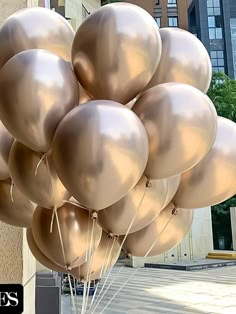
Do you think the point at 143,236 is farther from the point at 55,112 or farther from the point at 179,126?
the point at 55,112

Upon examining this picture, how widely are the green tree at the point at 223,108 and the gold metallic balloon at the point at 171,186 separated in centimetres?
2771

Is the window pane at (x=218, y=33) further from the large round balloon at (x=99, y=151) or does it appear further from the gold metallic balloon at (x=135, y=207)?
the large round balloon at (x=99, y=151)

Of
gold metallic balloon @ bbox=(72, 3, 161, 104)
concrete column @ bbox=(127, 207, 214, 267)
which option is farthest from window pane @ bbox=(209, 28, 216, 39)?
gold metallic balloon @ bbox=(72, 3, 161, 104)

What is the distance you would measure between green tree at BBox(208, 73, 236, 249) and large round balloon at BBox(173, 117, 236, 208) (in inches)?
1086

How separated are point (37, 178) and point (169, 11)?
4729cm

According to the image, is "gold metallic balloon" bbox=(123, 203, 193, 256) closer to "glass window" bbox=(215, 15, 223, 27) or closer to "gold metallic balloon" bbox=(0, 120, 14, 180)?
"gold metallic balloon" bbox=(0, 120, 14, 180)

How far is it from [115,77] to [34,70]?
1.10 ft

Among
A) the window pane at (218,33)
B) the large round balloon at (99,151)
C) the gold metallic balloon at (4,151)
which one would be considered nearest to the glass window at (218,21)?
the window pane at (218,33)

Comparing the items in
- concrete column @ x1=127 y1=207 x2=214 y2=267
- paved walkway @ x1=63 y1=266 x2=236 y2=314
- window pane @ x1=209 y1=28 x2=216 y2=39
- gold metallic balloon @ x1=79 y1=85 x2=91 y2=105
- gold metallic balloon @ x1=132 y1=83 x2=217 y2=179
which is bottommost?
paved walkway @ x1=63 y1=266 x2=236 y2=314

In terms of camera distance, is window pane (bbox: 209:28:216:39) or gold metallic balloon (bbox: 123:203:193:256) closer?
gold metallic balloon (bbox: 123:203:193:256)

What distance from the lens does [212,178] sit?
2.12 meters

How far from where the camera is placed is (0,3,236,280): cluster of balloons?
1670mm

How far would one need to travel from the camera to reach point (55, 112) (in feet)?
5.74

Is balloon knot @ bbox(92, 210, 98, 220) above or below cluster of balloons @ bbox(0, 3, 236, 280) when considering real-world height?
below
